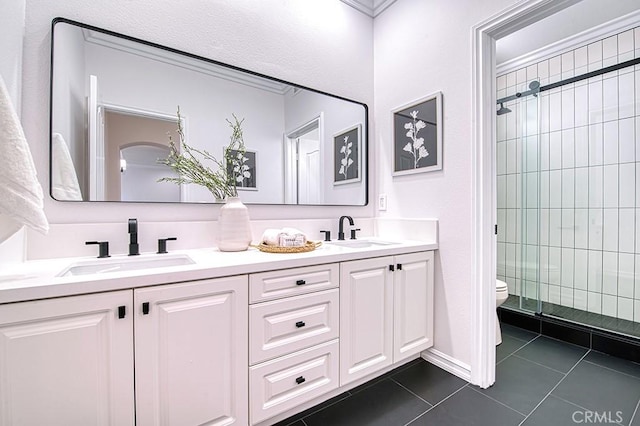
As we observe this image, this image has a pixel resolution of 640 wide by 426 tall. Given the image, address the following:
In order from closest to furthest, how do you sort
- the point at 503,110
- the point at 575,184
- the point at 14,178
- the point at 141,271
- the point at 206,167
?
1. the point at 14,178
2. the point at 141,271
3. the point at 206,167
4. the point at 575,184
5. the point at 503,110

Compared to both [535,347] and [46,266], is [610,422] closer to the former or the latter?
[535,347]

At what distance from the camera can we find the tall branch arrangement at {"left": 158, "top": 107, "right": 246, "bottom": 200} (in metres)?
1.49

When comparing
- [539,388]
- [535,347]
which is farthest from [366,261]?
[535,347]

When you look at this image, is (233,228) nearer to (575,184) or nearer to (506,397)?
(506,397)

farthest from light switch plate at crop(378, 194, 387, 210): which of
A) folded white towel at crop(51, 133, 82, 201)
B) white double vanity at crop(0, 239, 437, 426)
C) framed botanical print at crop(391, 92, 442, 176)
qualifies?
folded white towel at crop(51, 133, 82, 201)

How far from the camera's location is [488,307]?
61.8 inches

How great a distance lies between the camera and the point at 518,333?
88.5 inches

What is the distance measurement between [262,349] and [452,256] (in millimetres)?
1217

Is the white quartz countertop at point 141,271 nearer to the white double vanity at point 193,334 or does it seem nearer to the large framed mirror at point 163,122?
the white double vanity at point 193,334

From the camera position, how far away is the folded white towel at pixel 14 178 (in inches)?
31.9

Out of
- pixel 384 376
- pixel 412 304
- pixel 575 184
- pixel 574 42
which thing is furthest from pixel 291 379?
pixel 574 42

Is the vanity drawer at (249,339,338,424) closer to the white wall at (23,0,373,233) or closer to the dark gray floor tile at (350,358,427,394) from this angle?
the dark gray floor tile at (350,358,427,394)

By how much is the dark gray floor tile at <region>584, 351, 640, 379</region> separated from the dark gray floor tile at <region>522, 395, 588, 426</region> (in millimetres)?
641

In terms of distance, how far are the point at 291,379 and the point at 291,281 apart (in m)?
0.43
